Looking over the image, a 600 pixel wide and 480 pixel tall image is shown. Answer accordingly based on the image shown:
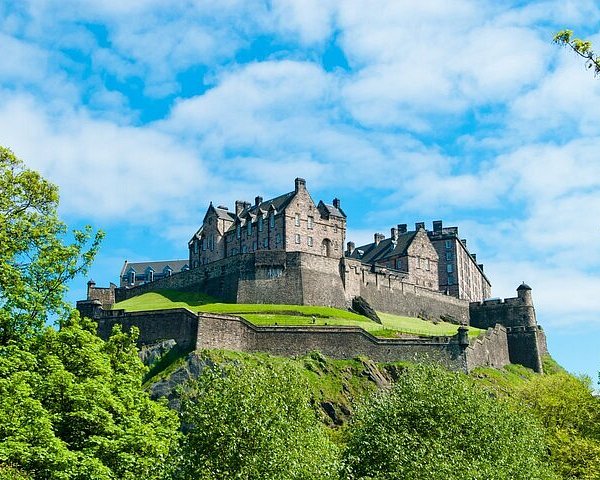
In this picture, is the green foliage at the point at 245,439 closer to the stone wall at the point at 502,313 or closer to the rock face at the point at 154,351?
the rock face at the point at 154,351

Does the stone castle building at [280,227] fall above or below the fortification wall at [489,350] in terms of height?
above

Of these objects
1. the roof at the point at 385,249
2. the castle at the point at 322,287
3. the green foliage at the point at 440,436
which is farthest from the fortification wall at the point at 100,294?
the green foliage at the point at 440,436

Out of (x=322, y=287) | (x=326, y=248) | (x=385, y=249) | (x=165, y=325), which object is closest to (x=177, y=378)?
(x=165, y=325)

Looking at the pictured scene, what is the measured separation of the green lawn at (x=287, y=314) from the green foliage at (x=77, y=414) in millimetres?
32607

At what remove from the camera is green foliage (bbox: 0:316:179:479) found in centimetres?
2480

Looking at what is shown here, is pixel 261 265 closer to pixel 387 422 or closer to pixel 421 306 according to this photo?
pixel 421 306

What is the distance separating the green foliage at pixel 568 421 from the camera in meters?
39.2

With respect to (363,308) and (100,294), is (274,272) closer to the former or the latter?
(363,308)

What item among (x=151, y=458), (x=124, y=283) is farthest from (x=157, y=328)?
(x=124, y=283)

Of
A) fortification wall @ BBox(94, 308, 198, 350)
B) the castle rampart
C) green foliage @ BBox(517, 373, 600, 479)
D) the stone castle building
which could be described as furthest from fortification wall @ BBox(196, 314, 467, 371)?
the stone castle building

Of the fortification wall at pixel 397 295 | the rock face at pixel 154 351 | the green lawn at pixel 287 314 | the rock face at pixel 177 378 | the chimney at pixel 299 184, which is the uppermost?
the chimney at pixel 299 184

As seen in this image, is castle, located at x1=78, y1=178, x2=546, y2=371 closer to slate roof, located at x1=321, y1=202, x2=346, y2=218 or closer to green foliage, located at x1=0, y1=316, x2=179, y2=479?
slate roof, located at x1=321, y1=202, x2=346, y2=218

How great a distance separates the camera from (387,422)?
111ft

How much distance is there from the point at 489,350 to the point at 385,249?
2656cm
